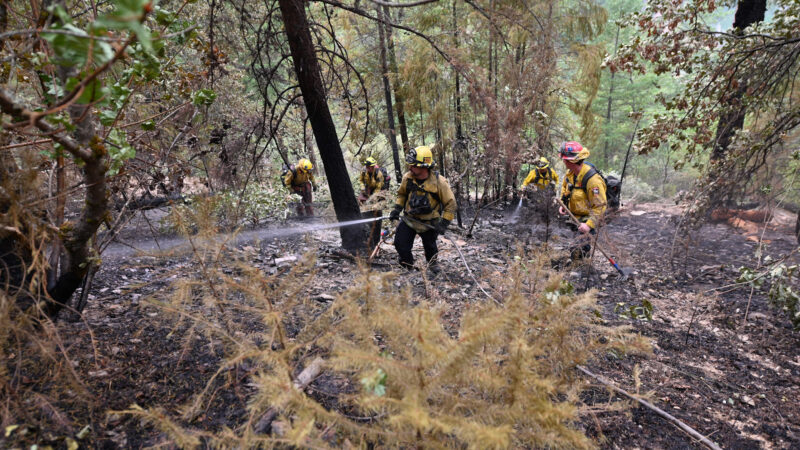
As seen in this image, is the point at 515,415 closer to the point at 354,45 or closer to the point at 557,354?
the point at 557,354

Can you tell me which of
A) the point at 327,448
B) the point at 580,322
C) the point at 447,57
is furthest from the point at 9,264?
the point at 447,57

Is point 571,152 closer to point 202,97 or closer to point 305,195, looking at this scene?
point 202,97

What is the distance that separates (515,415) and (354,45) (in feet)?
37.9

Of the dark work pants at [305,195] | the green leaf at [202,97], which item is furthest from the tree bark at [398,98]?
the green leaf at [202,97]

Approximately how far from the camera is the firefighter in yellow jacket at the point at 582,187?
574 cm

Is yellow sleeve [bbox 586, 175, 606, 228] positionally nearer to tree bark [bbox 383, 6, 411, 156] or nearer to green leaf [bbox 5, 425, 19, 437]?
tree bark [bbox 383, 6, 411, 156]

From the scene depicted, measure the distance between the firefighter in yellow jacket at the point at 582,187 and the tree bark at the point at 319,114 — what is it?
12.0 feet

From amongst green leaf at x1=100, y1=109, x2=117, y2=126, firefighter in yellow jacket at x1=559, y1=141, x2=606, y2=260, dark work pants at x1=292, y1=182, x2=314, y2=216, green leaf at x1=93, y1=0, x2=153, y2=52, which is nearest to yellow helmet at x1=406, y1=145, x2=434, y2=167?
firefighter in yellow jacket at x1=559, y1=141, x2=606, y2=260

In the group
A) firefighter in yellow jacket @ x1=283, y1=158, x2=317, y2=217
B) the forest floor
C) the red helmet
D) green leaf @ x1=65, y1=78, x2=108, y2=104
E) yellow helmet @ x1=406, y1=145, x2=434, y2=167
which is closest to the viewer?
green leaf @ x1=65, y1=78, x2=108, y2=104

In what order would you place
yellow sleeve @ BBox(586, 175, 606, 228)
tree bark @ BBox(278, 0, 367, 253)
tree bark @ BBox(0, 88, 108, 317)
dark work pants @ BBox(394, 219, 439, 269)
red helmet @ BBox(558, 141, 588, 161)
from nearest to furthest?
tree bark @ BBox(0, 88, 108, 317) → tree bark @ BBox(278, 0, 367, 253) → yellow sleeve @ BBox(586, 175, 606, 228) → red helmet @ BBox(558, 141, 588, 161) → dark work pants @ BBox(394, 219, 439, 269)

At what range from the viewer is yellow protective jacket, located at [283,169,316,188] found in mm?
11492

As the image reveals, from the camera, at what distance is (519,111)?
7.75 meters

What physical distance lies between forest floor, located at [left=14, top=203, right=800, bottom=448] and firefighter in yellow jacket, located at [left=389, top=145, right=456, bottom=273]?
60 centimetres

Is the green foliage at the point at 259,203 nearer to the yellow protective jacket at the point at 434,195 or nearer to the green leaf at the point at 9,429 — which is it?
the yellow protective jacket at the point at 434,195
